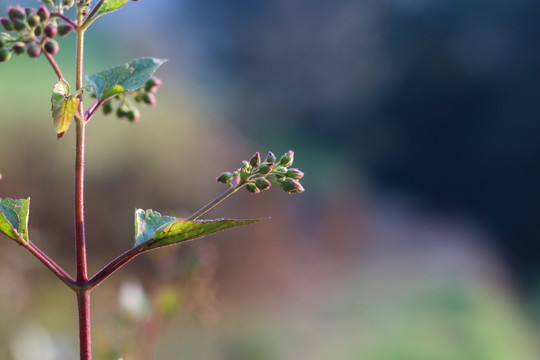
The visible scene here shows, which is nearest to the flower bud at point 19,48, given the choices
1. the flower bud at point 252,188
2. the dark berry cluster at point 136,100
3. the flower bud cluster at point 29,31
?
the flower bud cluster at point 29,31

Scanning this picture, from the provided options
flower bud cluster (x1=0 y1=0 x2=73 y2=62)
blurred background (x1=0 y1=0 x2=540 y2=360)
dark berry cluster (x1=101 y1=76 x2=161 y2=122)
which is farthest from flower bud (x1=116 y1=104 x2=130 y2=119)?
blurred background (x1=0 y1=0 x2=540 y2=360)

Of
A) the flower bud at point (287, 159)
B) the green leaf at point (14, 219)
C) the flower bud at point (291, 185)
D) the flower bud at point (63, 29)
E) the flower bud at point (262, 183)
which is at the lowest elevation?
the green leaf at point (14, 219)

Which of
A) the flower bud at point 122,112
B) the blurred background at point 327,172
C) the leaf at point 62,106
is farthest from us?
the blurred background at point 327,172

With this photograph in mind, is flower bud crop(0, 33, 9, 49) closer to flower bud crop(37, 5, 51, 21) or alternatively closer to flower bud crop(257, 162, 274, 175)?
flower bud crop(37, 5, 51, 21)

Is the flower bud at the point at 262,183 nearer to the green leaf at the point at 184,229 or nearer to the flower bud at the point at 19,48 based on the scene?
the green leaf at the point at 184,229

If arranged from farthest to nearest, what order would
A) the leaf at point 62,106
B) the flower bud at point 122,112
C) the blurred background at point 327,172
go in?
the blurred background at point 327,172
the flower bud at point 122,112
the leaf at point 62,106

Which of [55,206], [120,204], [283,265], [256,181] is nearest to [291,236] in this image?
[283,265]

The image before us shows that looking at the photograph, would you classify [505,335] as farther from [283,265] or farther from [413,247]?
[283,265]
